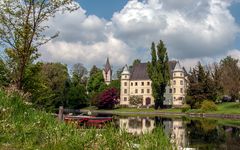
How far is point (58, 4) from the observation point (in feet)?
84.4

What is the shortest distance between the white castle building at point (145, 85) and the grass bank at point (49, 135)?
108 meters

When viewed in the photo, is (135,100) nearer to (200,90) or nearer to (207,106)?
(200,90)

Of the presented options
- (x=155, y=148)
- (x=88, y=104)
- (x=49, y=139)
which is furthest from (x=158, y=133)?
(x=88, y=104)

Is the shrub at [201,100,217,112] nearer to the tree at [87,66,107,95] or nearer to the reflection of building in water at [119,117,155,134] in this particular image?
the reflection of building in water at [119,117,155,134]

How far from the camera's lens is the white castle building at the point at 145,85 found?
117 m

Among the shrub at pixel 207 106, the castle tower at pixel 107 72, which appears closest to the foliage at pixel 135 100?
the castle tower at pixel 107 72

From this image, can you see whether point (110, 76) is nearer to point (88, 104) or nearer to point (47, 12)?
point (88, 104)

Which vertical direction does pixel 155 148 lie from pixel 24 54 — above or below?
below

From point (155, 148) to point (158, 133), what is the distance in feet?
2.77

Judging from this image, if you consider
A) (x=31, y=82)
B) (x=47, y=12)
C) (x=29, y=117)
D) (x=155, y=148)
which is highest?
(x=47, y=12)

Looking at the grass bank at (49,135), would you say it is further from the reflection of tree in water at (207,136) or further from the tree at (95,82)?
the tree at (95,82)

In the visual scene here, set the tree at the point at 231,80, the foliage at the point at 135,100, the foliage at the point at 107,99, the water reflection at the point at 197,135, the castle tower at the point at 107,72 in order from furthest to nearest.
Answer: the castle tower at the point at 107,72 → the foliage at the point at 135,100 → the foliage at the point at 107,99 → the tree at the point at 231,80 → the water reflection at the point at 197,135

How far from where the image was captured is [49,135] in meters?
8.88

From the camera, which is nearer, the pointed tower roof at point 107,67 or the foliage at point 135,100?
the foliage at point 135,100
